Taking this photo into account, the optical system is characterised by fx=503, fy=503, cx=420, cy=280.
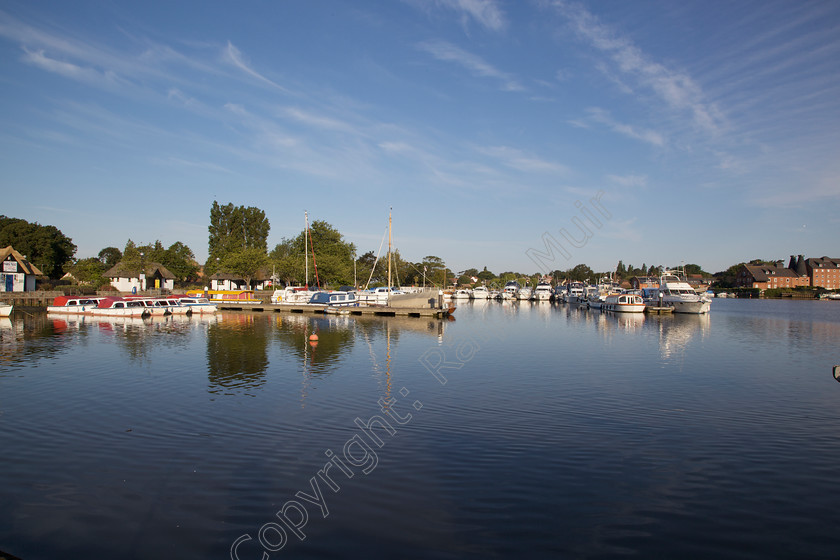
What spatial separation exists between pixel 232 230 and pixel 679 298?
3491 inches

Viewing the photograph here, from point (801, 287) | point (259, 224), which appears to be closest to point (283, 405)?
point (259, 224)

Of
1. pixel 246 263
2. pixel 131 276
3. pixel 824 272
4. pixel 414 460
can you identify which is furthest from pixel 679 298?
pixel 824 272

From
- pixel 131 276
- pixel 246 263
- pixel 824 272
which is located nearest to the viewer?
pixel 131 276

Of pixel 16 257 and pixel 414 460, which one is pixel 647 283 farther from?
pixel 16 257

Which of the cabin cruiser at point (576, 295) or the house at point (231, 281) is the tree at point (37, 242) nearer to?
the house at point (231, 281)

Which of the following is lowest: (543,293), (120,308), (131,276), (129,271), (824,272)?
(120,308)

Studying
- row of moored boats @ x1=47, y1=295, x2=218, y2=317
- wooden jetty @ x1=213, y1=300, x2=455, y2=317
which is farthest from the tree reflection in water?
wooden jetty @ x1=213, y1=300, x2=455, y2=317

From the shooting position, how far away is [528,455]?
11508 millimetres

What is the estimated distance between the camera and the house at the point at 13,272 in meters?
67.7

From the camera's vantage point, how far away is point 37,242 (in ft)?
275

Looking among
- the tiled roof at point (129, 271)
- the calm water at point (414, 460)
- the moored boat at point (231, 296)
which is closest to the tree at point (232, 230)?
the tiled roof at point (129, 271)

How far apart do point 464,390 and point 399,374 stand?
4106mm

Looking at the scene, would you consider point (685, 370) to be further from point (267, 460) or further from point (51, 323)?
point (51, 323)

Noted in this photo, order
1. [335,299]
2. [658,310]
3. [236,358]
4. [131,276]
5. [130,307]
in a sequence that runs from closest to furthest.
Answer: [236,358]
[130,307]
[335,299]
[658,310]
[131,276]
